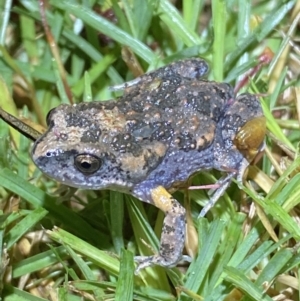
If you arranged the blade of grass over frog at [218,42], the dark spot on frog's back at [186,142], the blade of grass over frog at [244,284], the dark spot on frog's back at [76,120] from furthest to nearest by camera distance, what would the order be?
the blade of grass over frog at [218,42], the dark spot on frog's back at [186,142], the dark spot on frog's back at [76,120], the blade of grass over frog at [244,284]

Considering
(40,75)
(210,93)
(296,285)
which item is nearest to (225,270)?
(296,285)

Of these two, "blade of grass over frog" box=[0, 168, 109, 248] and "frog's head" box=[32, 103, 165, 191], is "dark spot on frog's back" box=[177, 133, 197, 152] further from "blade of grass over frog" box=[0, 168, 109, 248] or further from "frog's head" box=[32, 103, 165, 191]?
"blade of grass over frog" box=[0, 168, 109, 248]

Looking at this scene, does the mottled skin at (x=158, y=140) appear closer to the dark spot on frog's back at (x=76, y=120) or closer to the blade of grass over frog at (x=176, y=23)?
the dark spot on frog's back at (x=76, y=120)

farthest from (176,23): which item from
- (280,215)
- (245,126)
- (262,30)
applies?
(280,215)

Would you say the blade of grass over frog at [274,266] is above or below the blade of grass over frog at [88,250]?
below

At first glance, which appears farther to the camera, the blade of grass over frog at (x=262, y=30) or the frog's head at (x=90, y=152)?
the blade of grass over frog at (x=262, y=30)

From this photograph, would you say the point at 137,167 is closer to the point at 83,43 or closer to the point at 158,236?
the point at 158,236

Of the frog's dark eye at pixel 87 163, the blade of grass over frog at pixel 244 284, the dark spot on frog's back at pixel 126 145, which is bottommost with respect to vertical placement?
the blade of grass over frog at pixel 244 284

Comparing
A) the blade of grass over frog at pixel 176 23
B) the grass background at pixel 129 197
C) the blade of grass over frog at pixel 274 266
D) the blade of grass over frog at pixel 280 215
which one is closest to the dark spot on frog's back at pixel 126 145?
the grass background at pixel 129 197
